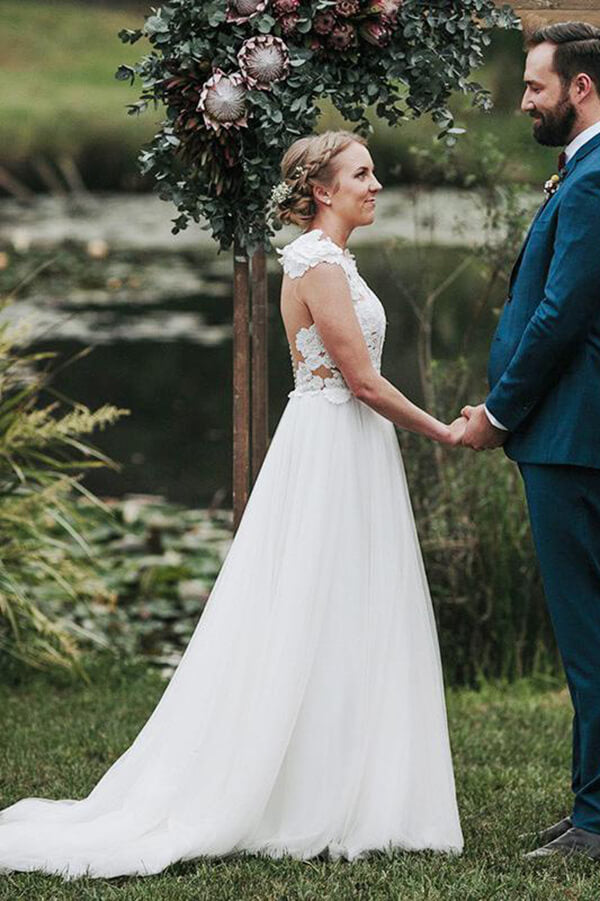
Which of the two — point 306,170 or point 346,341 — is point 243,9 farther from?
point 346,341

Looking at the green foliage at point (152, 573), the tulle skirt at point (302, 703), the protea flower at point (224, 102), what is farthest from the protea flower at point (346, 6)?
the green foliage at point (152, 573)

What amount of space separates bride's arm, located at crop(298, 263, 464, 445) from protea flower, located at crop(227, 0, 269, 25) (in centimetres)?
72

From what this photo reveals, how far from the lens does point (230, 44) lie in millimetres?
3816

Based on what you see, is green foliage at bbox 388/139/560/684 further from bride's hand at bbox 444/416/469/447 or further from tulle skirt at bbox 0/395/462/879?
tulle skirt at bbox 0/395/462/879

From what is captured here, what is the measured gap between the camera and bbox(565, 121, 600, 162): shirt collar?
3.46 metres

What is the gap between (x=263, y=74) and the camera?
374 cm

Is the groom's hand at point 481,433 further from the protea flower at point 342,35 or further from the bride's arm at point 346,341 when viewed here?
the protea flower at point 342,35

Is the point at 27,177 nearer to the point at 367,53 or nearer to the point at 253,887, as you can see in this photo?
the point at 367,53

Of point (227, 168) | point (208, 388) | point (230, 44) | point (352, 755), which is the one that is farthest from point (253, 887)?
point (208, 388)

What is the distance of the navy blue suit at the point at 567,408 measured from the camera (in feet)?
11.0

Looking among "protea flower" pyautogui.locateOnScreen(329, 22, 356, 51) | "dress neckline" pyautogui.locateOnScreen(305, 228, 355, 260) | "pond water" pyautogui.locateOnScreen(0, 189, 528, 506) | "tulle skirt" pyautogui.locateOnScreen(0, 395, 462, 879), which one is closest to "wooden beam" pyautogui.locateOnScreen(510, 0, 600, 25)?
"protea flower" pyautogui.locateOnScreen(329, 22, 356, 51)

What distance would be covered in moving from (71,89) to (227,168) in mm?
13168

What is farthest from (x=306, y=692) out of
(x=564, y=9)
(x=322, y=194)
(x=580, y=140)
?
(x=564, y=9)

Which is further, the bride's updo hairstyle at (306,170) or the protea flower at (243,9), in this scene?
the protea flower at (243,9)
